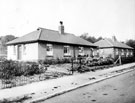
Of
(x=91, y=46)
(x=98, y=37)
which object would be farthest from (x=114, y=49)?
(x=98, y=37)

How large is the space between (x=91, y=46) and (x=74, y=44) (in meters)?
6.31

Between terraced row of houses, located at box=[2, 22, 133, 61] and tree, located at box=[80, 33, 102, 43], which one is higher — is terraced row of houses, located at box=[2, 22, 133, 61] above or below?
below

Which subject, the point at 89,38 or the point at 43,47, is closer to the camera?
the point at 43,47

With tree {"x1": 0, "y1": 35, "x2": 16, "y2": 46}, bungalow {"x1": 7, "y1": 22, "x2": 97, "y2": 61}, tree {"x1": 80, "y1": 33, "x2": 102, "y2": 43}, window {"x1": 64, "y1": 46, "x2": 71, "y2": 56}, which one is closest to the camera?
bungalow {"x1": 7, "y1": 22, "x2": 97, "y2": 61}

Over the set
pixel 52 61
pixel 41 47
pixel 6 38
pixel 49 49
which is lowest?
pixel 52 61

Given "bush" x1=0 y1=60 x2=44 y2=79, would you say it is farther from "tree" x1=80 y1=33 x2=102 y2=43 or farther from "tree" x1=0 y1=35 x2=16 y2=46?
"tree" x1=80 y1=33 x2=102 y2=43

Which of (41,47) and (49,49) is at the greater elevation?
(41,47)

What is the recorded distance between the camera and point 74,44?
26641mm

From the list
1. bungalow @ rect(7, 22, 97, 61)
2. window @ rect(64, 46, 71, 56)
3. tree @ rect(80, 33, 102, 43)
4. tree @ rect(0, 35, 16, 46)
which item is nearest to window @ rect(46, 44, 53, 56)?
bungalow @ rect(7, 22, 97, 61)

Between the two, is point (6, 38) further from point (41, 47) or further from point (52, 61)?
point (52, 61)

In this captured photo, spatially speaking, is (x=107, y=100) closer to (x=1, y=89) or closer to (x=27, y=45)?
(x=1, y=89)

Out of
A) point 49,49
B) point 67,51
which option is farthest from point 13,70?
point 67,51

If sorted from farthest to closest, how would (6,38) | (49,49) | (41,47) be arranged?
(6,38), (49,49), (41,47)

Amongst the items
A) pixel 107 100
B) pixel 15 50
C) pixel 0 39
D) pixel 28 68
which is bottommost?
pixel 107 100
